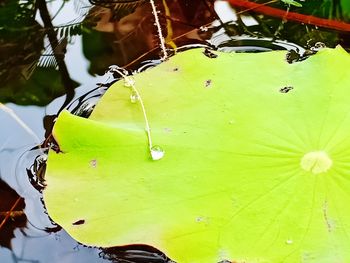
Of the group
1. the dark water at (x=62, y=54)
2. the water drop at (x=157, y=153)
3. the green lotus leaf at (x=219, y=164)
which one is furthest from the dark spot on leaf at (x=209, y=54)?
the water drop at (x=157, y=153)

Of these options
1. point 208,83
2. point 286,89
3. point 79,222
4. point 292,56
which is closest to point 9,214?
point 79,222

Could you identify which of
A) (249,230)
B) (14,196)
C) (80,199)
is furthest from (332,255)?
(14,196)

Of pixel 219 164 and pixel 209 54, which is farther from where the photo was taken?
pixel 209 54

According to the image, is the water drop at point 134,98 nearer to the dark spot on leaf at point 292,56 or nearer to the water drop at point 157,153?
the water drop at point 157,153

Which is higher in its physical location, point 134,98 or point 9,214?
point 134,98

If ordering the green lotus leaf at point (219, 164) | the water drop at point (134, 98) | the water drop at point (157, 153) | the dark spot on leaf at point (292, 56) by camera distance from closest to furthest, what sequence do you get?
the green lotus leaf at point (219, 164) → the water drop at point (157, 153) → the water drop at point (134, 98) → the dark spot on leaf at point (292, 56)

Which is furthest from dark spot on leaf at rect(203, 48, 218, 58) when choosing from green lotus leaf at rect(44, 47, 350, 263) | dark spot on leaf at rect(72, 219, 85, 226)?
dark spot on leaf at rect(72, 219, 85, 226)

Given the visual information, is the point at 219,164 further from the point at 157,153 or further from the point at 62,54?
the point at 62,54

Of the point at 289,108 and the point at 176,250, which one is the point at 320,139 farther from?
the point at 176,250
